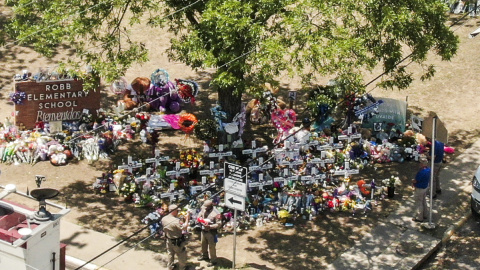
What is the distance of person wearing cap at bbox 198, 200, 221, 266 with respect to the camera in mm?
13945

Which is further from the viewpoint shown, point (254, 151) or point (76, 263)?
point (254, 151)

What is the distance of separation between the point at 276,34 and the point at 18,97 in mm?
7035

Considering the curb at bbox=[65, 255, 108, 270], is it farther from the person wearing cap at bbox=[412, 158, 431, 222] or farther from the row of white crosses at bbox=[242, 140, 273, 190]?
the person wearing cap at bbox=[412, 158, 431, 222]

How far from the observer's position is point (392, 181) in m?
16.7

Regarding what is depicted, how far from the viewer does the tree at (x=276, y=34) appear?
13.5m

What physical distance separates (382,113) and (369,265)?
5.75 meters

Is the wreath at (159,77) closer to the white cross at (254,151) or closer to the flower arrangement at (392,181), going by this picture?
the white cross at (254,151)

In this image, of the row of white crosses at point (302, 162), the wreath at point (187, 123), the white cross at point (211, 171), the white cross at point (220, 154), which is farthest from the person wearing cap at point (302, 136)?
the wreath at point (187, 123)

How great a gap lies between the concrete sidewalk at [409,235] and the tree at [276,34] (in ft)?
9.13

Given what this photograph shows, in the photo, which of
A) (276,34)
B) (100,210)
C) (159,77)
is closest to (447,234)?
(276,34)

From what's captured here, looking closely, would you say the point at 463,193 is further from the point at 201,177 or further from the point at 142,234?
the point at 142,234

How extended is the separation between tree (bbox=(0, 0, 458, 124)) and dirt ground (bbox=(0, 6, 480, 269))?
9.34 feet

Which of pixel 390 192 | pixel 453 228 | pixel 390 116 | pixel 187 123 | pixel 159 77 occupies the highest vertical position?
pixel 159 77

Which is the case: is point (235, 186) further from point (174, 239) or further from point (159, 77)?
point (159, 77)
